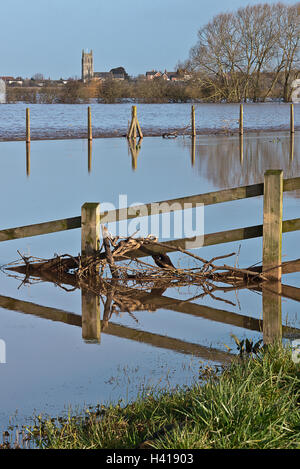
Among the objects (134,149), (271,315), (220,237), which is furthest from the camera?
(134,149)

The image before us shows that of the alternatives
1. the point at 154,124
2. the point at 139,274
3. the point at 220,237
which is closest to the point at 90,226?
the point at 139,274

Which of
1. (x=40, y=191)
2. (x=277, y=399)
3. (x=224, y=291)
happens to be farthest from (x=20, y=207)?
(x=277, y=399)

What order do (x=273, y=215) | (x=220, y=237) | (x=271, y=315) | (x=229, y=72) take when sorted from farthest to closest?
(x=229, y=72), (x=220, y=237), (x=273, y=215), (x=271, y=315)

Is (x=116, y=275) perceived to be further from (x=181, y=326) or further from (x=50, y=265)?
(x=181, y=326)

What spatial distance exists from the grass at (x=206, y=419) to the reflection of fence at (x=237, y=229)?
11.6 feet

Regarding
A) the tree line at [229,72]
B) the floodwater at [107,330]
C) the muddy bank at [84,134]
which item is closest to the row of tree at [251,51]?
the tree line at [229,72]

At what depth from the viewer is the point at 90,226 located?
9602mm

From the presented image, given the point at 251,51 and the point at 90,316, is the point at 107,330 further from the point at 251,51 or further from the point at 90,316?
the point at 251,51

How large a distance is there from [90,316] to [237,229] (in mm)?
2325

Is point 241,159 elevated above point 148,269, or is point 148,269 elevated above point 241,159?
point 241,159
